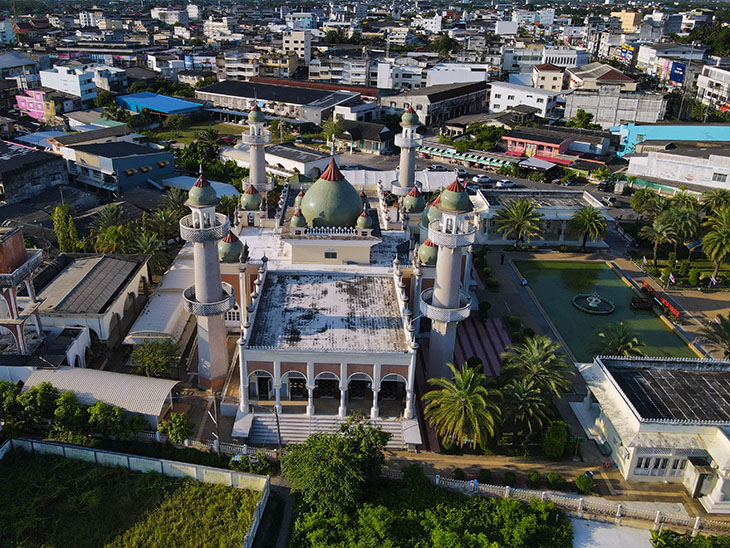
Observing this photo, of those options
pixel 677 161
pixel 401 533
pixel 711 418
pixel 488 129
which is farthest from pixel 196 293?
pixel 488 129

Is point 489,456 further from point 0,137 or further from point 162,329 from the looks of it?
point 0,137

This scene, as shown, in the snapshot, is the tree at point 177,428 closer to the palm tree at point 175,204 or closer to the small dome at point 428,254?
the small dome at point 428,254

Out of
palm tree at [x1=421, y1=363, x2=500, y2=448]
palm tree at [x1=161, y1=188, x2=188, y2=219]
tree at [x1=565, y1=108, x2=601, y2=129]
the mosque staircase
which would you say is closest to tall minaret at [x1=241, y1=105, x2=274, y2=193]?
palm tree at [x1=161, y1=188, x2=188, y2=219]

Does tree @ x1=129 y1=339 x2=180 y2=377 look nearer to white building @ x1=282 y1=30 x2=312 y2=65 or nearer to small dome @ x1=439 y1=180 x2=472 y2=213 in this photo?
small dome @ x1=439 y1=180 x2=472 y2=213

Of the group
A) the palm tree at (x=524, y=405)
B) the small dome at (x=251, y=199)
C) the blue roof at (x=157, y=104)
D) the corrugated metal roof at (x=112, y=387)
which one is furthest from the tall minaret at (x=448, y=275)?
the blue roof at (x=157, y=104)

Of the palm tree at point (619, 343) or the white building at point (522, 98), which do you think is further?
the white building at point (522, 98)

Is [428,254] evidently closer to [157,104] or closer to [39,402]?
[39,402]
